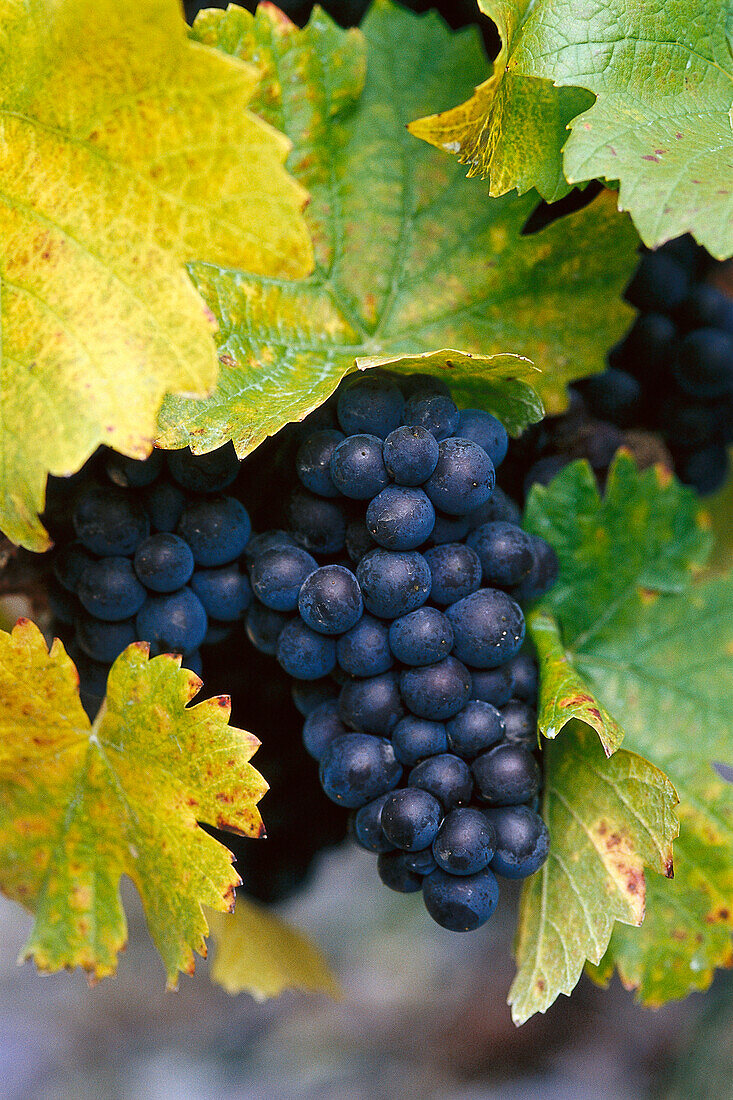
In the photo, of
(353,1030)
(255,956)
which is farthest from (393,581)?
(353,1030)

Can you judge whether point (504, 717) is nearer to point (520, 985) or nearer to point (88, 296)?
point (520, 985)

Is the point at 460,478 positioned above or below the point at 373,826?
above

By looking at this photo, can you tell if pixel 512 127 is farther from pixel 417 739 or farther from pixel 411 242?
pixel 417 739

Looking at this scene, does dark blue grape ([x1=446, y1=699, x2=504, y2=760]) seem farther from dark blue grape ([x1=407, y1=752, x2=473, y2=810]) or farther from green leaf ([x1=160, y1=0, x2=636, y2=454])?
green leaf ([x1=160, y1=0, x2=636, y2=454])

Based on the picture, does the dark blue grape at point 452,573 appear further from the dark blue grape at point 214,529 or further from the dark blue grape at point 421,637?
the dark blue grape at point 214,529

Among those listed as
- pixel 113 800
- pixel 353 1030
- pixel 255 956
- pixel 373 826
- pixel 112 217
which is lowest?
pixel 353 1030

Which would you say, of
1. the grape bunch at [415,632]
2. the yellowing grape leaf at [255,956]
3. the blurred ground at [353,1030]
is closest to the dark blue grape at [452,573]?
the grape bunch at [415,632]
